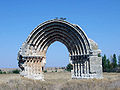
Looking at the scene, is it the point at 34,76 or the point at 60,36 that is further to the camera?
the point at 60,36

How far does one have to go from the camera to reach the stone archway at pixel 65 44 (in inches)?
771

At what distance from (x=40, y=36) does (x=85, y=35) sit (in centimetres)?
469

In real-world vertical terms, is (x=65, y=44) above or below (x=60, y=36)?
below

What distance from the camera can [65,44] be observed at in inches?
856

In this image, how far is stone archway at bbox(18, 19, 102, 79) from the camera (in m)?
19.6

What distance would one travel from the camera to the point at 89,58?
770 inches

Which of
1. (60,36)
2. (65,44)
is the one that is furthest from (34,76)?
(60,36)

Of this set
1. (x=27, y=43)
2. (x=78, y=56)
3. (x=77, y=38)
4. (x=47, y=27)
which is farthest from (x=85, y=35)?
(x=27, y=43)

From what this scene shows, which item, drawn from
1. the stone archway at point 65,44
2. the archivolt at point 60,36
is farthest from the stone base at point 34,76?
the archivolt at point 60,36

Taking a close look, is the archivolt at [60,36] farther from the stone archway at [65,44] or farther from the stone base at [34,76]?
the stone base at [34,76]

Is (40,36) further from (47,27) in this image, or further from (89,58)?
(89,58)

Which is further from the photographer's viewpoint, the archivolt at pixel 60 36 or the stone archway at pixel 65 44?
the archivolt at pixel 60 36

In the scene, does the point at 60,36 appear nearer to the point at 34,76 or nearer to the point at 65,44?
the point at 65,44

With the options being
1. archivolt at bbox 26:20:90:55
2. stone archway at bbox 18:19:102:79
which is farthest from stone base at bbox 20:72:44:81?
archivolt at bbox 26:20:90:55
